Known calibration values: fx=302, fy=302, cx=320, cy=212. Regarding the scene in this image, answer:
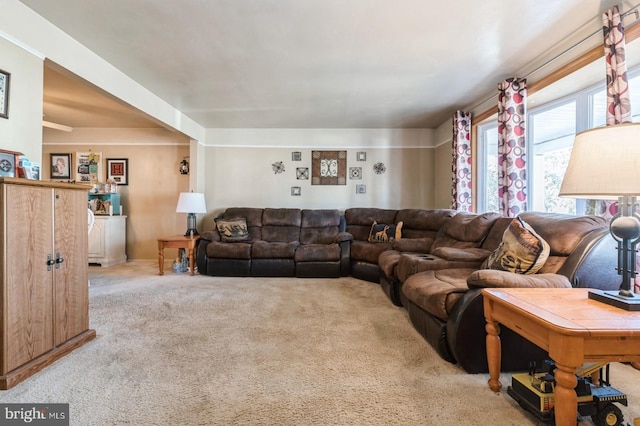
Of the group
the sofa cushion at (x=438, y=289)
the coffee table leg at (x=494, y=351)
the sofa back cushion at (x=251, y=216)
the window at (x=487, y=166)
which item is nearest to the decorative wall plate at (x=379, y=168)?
the window at (x=487, y=166)

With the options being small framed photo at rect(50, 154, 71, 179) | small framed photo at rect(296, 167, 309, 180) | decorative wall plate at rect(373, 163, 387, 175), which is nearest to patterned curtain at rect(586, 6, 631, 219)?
decorative wall plate at rect(373, 163, 387, 175)

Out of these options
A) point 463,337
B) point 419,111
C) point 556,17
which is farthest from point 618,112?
point 419,111

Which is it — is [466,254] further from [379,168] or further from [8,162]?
[8,162]

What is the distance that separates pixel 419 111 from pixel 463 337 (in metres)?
3.44

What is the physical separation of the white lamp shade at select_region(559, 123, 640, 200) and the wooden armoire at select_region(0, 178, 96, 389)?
2.81 metres

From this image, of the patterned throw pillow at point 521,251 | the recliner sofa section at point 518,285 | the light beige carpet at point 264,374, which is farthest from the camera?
the patterned throw pillow at point 521,251

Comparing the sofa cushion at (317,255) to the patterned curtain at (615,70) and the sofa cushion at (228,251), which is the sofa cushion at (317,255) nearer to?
the sofa cushion at (228,251)

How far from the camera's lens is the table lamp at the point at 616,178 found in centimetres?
119

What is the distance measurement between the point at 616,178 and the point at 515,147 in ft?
6.53

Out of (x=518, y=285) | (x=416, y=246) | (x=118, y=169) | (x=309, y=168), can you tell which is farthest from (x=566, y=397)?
(x=118, y=169)

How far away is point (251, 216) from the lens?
16.4 ft

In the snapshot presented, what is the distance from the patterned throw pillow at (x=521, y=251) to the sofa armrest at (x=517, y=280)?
14 cm

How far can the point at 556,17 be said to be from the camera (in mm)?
2105

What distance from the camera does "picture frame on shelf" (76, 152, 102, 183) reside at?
17.6 feet
